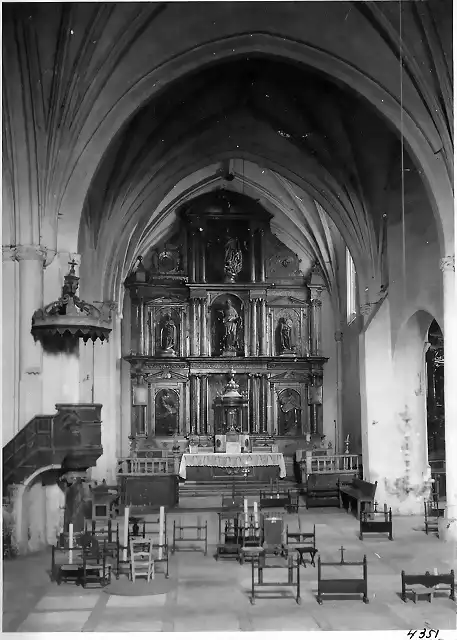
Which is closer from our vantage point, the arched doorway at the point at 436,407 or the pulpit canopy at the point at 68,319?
the pulpit canopy at the point at 68,319

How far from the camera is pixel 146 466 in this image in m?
21.2

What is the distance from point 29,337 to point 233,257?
54.1ft

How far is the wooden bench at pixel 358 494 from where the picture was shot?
61.7ft

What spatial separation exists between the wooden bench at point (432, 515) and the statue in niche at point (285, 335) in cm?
1251

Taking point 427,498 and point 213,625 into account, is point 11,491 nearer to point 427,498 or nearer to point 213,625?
point 213,625

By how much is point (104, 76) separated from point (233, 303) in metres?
15.8

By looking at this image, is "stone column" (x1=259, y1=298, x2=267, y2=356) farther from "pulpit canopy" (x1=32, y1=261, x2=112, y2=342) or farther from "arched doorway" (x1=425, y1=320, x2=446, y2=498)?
"pulpit canopy" (x1=32, y1=261, x2=112, y2=342)

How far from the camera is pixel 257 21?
16.0 m

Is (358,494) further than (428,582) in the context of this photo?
Yes

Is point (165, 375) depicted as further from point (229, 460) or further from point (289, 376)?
point (229, 460)

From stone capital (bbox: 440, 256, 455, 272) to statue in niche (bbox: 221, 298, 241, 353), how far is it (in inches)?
623

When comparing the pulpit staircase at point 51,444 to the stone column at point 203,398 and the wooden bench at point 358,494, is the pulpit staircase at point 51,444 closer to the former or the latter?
the wooden bench at point 358,494

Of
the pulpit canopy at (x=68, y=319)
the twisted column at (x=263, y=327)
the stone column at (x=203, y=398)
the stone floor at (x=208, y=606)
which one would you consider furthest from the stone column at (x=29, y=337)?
the twisted column at (x=263, y=327)

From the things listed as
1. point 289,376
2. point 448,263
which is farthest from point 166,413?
point 448,263
